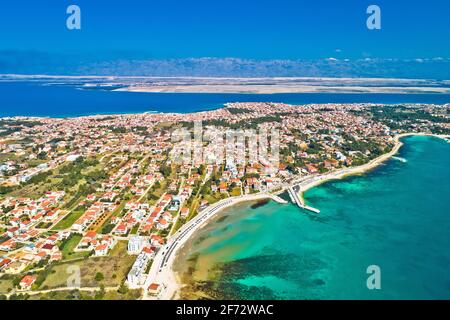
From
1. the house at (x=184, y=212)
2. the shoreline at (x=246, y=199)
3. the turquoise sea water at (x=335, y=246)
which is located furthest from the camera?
the house at (x=184, y=212)

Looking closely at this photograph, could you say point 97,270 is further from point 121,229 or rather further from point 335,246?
point 335,246

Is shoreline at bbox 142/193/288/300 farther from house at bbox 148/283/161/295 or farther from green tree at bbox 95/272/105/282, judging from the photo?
green tree at bbox 95/272/105/282

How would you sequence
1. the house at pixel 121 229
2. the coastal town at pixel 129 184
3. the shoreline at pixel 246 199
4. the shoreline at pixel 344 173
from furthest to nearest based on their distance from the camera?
the shoreline at pixel 344 173 → the house at pixel 121 229 → the coastal town at pixel 129 184 → the shoreline at pixel 246 199

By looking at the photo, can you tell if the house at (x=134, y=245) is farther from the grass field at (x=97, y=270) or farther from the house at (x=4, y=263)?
the house at (x=4, y=263)

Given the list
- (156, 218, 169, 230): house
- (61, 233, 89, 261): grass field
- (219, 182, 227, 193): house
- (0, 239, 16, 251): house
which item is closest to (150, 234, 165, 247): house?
(156, 218, 169, 230): house

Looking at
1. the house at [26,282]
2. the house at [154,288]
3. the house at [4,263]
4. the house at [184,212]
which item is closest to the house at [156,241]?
the house at [184,212]

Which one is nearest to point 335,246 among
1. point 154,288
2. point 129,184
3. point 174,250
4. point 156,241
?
point 174,250

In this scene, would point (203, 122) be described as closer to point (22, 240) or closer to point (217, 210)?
point (217, 210)
